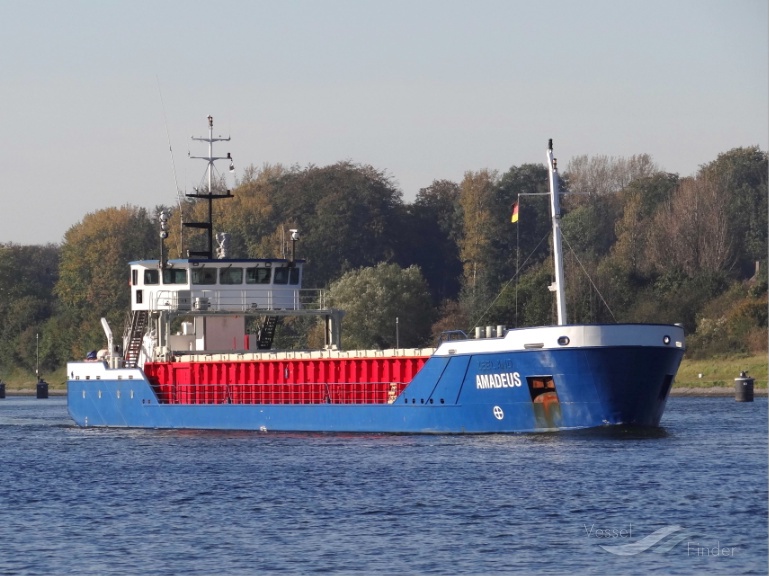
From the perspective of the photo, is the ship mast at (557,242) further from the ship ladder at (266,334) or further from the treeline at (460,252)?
the treeline at (460,252)

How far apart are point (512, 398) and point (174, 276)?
61.6 ft

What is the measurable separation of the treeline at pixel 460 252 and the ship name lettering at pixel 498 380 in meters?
43.3

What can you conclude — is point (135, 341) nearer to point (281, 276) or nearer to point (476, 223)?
point (281, 276)

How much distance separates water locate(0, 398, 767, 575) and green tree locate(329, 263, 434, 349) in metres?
50.0

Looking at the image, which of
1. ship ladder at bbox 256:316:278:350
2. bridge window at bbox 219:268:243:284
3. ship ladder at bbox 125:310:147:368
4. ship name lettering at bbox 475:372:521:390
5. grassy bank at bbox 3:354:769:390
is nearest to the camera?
ship name lettering at bbox 475:372:521:390

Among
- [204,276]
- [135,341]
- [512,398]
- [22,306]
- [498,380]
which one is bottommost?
[512,398]

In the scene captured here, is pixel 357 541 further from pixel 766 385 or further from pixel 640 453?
pixel 766 385

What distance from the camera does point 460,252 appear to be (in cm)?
12138

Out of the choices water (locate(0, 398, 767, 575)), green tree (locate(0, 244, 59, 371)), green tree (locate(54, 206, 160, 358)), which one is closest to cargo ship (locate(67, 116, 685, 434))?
water (locate(0, 398, 767, 575))

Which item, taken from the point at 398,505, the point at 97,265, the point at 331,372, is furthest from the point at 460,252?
the point at 398,505

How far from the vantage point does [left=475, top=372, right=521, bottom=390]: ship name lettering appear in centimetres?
4422
